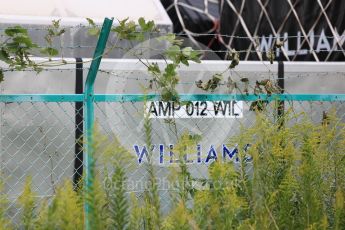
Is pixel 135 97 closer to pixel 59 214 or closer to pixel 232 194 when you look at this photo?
pixel 232 194

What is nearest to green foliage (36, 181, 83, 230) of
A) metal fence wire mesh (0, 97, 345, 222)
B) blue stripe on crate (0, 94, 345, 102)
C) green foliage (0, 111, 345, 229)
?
green foliage (0, 111, 345, 229)

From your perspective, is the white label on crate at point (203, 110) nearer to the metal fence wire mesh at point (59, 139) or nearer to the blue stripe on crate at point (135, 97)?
the metal fence wire mesh at point (59, 139)

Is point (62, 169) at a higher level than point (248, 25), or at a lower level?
lower

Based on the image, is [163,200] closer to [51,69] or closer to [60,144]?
[60,144]

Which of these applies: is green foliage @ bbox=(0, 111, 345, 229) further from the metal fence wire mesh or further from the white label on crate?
the metal fence wire mesh

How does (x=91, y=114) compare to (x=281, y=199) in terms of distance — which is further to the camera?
(x=91, y=114)

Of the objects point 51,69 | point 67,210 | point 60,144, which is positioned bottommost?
point 67,210

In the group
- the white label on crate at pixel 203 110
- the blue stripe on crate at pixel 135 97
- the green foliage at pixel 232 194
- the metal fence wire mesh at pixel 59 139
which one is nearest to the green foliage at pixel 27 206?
the green foliage at pixel 232 194

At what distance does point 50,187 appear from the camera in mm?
3967

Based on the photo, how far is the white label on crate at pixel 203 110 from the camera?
393cm

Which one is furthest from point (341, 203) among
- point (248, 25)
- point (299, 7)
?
point (248, 25)

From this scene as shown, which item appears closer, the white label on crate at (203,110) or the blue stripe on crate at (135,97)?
the blue stripe on crate at (135,97)

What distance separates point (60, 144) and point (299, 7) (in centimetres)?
259

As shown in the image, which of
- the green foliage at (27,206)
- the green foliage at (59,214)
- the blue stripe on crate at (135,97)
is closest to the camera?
the green foliage at (59,214)
